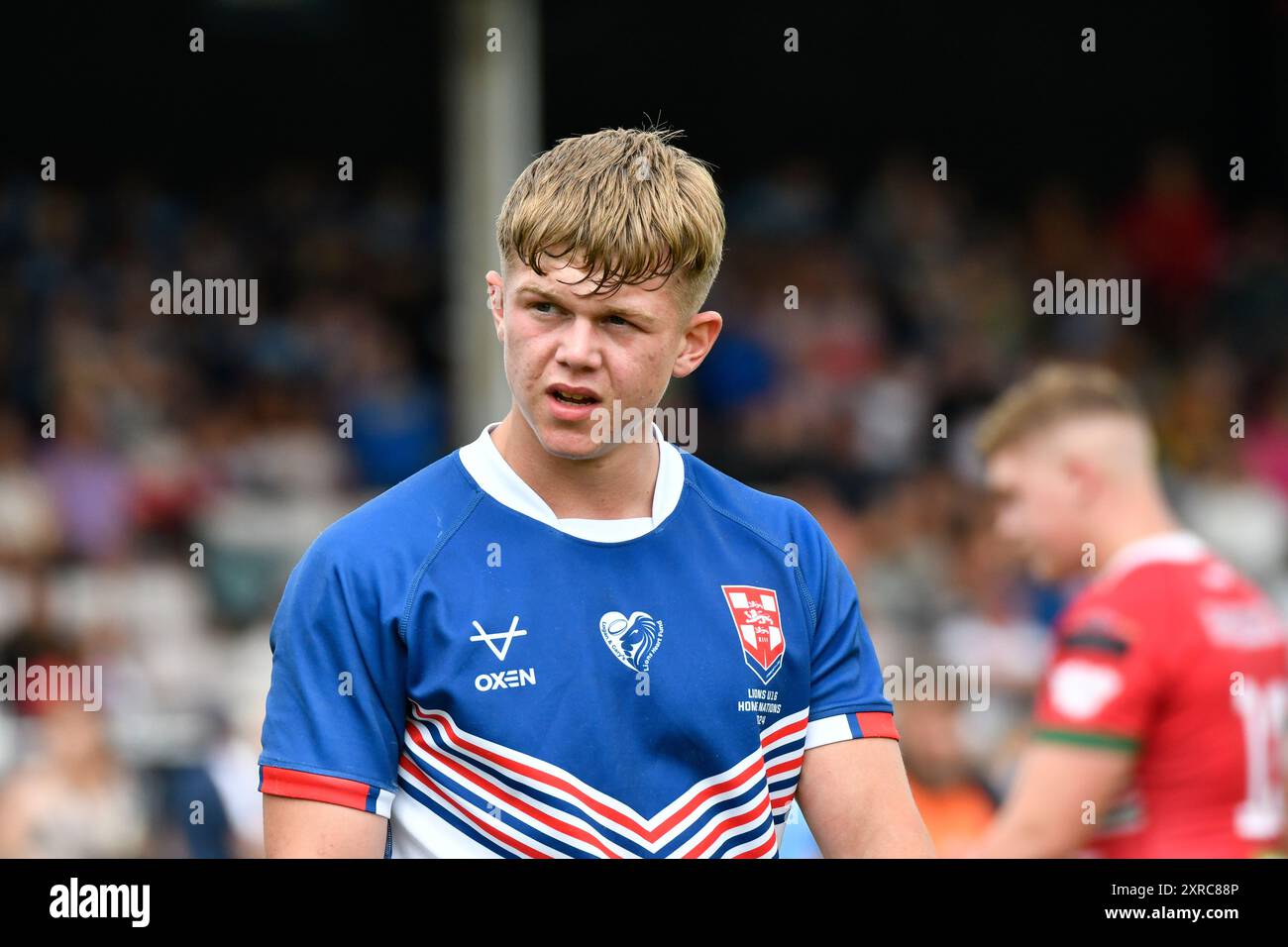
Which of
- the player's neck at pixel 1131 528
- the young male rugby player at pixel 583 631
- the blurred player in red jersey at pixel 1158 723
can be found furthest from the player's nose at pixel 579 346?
the player's neck at pixel 1131 528

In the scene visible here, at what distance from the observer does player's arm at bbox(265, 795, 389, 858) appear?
7.29ft

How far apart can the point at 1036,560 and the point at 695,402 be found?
4124 mm

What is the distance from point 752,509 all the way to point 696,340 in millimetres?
260

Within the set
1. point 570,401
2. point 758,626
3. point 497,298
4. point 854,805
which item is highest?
point 497,298

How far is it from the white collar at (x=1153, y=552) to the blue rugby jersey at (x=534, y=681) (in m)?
1.82

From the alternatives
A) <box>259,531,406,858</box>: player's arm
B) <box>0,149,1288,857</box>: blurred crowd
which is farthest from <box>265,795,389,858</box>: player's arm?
<box>0,149,1288,857</box>: blurred crowd

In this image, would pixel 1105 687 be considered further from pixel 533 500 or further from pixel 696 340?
pixel 533 500

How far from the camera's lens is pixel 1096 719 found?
3840 mm

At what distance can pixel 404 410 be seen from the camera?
27.9 ft

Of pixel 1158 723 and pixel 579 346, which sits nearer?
pixel 579 346

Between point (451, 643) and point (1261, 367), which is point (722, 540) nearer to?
point (451, 643)

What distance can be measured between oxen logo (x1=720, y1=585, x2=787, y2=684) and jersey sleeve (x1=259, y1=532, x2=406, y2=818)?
467 mm

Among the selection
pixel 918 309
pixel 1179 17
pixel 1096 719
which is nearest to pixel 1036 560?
pixel 1096 719

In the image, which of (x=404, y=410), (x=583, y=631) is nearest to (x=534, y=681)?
(x=583, y=631)
